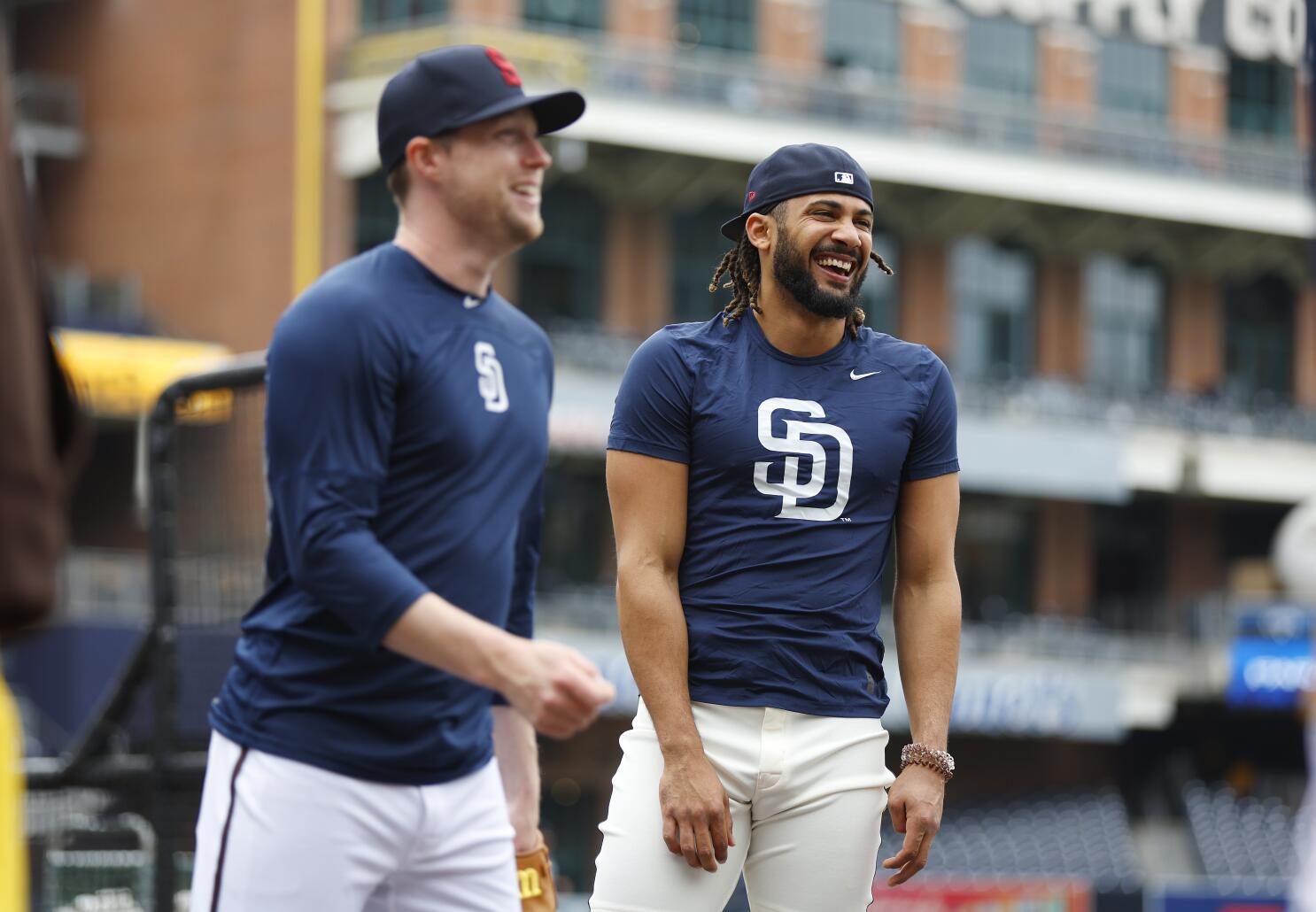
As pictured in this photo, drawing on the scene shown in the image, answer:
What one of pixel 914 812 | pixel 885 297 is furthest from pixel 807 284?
pixel 885 297

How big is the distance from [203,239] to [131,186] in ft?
7.10

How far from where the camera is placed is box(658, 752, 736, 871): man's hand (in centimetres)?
452

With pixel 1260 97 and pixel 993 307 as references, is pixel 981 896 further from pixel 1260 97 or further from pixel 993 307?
pixel 1260 97

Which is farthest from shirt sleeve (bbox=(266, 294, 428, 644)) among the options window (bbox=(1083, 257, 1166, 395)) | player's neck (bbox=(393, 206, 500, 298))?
window (bbox=(1083, 257, 1166, 395))

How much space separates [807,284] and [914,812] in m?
1.14

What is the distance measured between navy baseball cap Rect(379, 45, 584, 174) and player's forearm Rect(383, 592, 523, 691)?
0.95 m

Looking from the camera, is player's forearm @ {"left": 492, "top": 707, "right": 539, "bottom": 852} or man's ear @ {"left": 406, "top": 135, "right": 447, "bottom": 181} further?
player's forearm @ {"left": 492, "top": 707, "right": 539, "bottom": 852}

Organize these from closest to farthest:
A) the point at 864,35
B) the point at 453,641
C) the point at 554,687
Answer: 1. the point at 554,687
2. the point at 453,641
3. the point at 864,35

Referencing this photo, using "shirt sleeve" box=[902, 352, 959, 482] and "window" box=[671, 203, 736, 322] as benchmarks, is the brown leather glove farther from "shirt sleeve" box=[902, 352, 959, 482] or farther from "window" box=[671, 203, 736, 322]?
"window" box=[671, 203, 736, 322]

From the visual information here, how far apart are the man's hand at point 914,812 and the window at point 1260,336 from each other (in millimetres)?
34407

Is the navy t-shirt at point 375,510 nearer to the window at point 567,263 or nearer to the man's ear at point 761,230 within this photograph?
the man's ear at point 761,230

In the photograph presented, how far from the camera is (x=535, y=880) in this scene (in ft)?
15.9

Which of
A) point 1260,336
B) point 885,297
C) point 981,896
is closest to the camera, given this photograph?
point 981,896

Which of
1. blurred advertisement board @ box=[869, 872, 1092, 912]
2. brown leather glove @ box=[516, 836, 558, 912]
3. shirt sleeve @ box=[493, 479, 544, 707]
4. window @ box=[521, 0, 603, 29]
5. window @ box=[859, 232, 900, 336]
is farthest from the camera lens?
window @ box=[859, 232, 900, 336]
